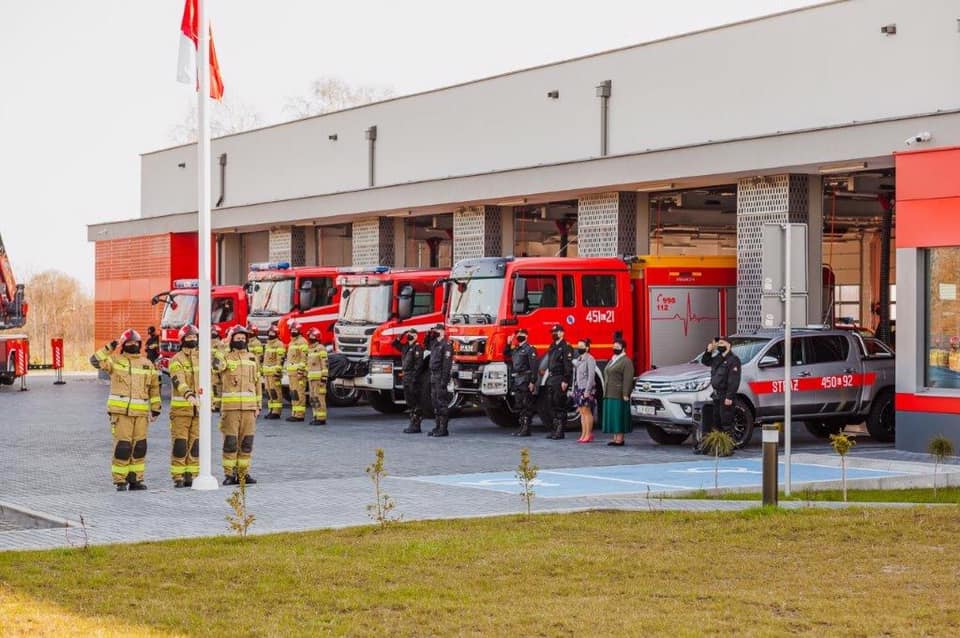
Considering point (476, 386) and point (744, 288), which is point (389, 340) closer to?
point (476, 386)

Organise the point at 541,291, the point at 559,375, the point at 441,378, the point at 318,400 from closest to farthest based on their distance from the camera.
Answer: the point at 559,375 → the point at 441,378 → the point at 541,291 → the point at 318,400

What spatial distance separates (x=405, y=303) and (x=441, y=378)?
4.72 metres

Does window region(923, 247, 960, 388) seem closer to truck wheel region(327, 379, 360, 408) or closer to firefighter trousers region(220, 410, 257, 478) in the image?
firefighter trousers region(220, 410, 257, 478)

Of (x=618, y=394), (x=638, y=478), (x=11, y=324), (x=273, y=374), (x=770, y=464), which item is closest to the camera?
(x=770, y=464)

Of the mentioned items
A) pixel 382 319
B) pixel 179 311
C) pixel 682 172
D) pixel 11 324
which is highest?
pixel 682 172

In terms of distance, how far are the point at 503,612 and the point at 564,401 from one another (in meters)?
14.5

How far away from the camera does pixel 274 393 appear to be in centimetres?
2808

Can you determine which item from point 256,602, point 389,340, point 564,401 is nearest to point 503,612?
point 256,602

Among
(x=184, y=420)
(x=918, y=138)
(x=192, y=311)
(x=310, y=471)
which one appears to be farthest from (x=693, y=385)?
(x=192, y=311)

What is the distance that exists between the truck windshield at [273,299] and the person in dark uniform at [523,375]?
8.52 m

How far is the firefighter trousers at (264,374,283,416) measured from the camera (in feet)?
91.2

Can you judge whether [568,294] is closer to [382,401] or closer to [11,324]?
[382,401]

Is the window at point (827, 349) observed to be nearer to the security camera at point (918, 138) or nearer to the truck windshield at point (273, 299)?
the security camera at point (918, 138)

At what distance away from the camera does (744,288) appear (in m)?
25.2
